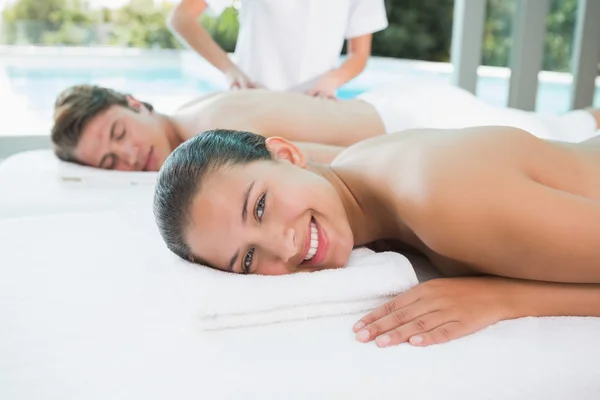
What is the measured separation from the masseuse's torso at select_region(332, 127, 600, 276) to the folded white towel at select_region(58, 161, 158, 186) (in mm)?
811

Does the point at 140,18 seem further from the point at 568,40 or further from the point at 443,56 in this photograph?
the point at 568,40

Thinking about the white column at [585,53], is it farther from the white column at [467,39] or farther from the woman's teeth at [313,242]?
the woman's teeth at [313,242]

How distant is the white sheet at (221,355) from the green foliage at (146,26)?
19.6ft

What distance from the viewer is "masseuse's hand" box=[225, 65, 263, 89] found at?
242cm

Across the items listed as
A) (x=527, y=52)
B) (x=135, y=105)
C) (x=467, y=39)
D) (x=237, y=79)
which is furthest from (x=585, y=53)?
(x=135, y=105)

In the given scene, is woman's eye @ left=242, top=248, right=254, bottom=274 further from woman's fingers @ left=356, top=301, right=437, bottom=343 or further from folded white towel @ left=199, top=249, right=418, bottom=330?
woman's fingers @ left=356, top=301, right=437, bottom=343

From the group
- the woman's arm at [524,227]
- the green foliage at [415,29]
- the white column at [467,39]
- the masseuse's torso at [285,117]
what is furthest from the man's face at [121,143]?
the green foliage at [415,29]

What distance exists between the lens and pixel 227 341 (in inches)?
34.5

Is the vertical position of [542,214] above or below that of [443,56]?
above

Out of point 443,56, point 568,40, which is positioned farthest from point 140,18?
point 568,40

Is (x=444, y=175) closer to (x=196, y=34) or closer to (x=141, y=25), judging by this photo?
(x=196, y=34)

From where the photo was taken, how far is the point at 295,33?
98.5 inches

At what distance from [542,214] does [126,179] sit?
132 centimetres

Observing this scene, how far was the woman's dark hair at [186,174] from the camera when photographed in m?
1.05
